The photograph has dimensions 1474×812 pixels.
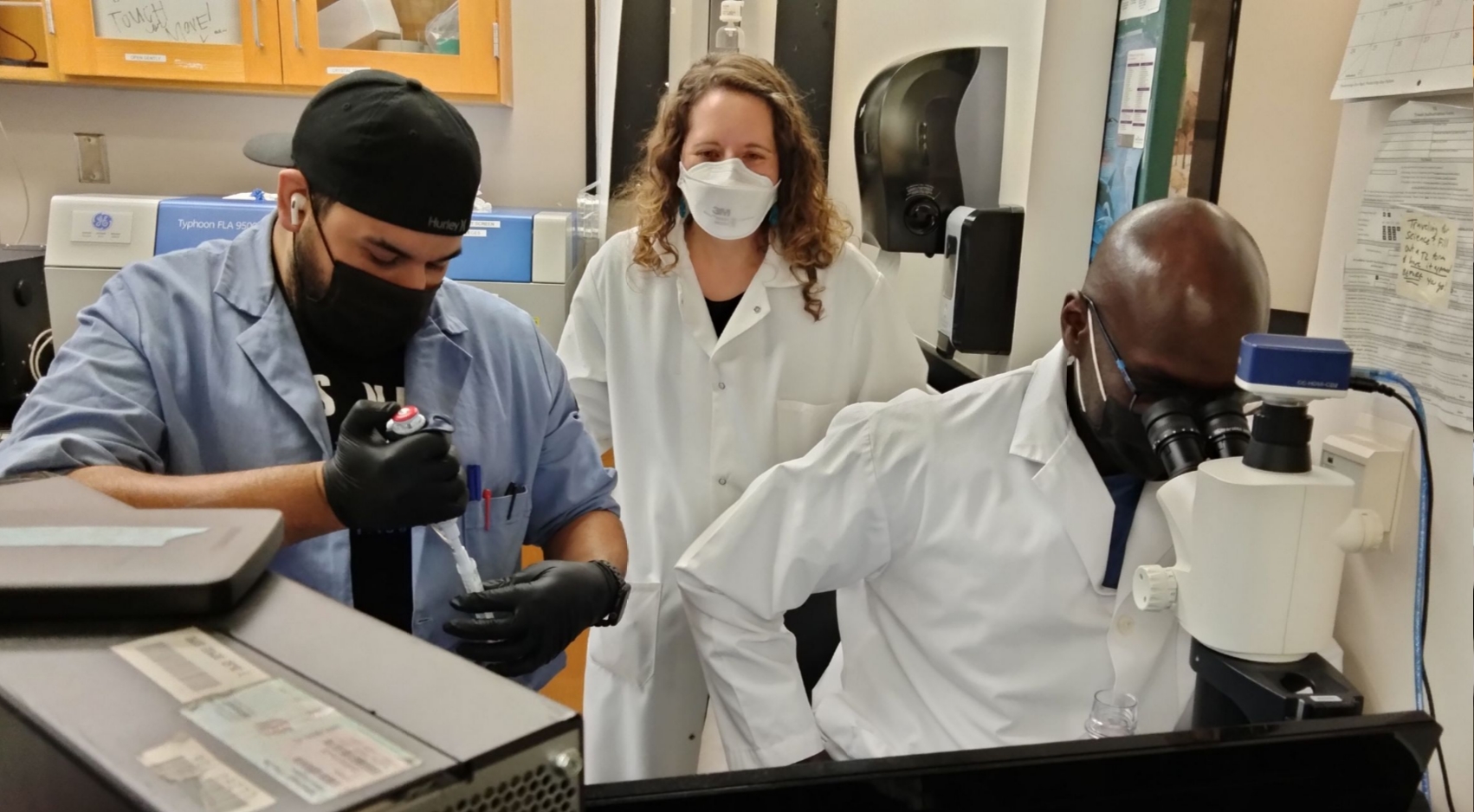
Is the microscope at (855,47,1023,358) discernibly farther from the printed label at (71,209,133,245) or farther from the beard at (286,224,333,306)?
the printed label at (71,209,133,245)

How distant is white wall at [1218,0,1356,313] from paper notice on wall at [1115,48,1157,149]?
411 millimetres

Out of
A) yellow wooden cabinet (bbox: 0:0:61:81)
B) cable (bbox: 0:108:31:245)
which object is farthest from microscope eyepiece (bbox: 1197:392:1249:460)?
cable (bbox: 0:108:31:245)

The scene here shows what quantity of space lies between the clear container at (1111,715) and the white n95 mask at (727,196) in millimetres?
975

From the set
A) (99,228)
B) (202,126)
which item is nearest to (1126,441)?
(99,228)

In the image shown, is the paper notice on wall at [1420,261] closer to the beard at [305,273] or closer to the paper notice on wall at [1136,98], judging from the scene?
the paper notice on wall at [1136,98]

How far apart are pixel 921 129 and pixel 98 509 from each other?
150 centimetres

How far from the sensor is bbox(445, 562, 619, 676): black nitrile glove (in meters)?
0.97


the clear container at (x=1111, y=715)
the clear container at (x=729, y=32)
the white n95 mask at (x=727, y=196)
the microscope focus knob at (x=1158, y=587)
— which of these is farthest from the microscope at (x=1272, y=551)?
the clear container at (x=729, y=32)

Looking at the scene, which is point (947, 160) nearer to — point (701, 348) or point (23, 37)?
point (701, 348)

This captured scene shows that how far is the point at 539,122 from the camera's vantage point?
301cm

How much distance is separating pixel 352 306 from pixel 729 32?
1.12 m

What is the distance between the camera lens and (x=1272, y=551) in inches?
27.9

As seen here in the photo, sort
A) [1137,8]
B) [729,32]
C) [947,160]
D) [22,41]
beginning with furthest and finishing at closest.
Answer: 1. [22,41]
2. [729,32]
3. [947,160]
4. [1137,8]

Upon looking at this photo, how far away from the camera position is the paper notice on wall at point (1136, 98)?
4.71 feet
